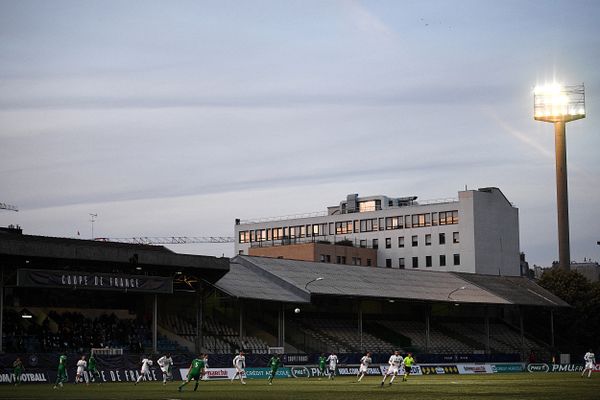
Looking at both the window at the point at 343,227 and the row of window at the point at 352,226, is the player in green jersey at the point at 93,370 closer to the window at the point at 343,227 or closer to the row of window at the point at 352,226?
the row of window at the point at 352,226

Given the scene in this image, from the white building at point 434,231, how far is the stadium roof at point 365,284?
28.1 meters

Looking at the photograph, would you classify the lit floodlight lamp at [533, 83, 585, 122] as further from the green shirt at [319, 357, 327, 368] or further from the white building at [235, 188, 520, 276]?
the green shirt at [319, 357, 327, 368]

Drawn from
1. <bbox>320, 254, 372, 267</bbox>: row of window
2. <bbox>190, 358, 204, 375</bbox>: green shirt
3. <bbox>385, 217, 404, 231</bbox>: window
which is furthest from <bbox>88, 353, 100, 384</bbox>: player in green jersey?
<bbox>385, 217, 404, 231</bbox>: window

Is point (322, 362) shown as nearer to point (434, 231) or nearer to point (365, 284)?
point (365, 284)

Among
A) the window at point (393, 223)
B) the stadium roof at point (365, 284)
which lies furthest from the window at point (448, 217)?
the stadium roof at point (365, 284)

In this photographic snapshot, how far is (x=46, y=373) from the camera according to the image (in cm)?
6700

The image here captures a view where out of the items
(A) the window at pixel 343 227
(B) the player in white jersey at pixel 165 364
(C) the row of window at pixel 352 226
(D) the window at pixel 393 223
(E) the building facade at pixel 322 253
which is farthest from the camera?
(A) the window at pixel 343 227

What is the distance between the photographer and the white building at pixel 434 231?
15650 centimetres

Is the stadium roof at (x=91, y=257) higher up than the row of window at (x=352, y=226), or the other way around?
the row of window at (x=352, y=226)

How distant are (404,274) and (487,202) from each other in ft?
156

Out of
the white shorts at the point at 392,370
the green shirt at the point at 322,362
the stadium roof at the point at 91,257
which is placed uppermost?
the stadium roof at the point at 91,257

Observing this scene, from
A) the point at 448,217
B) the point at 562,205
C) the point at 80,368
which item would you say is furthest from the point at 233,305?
the point at 448,217

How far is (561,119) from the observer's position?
147000 millimetres

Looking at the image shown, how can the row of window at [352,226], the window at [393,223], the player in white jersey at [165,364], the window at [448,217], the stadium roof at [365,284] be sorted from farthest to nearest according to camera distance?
the window at [393,223] → the row of window at [352,226] → the window at [448,217] → the stadium roof at [365,284] → the player in white jersey at [165,364]
